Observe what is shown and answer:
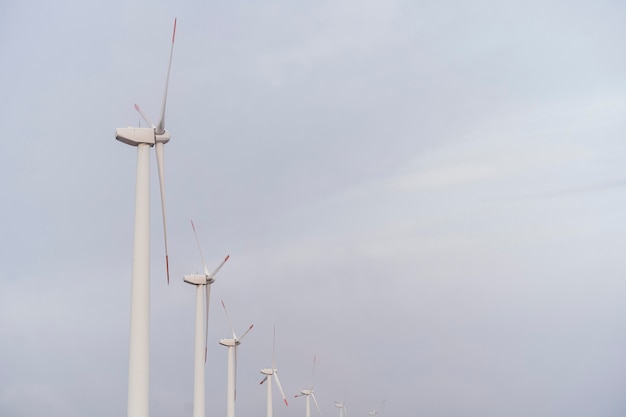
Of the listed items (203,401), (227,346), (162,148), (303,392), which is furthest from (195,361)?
(303,392)

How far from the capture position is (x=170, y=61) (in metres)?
58.6

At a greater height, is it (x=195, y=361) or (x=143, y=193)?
(x=143, y=193)

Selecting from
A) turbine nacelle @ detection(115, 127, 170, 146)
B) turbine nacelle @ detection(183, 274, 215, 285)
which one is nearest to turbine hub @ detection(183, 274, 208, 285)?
turbine nacelle @ detection(183, 274, 215, 285)

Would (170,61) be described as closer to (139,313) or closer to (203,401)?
(139,313)

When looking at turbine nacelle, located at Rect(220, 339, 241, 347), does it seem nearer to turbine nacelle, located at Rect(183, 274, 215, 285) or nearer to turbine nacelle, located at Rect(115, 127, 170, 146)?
turbine nacelle, located at Rect(183, 274, 215, 285)

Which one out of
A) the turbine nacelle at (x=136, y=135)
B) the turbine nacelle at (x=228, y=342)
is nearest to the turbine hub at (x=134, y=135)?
→ the turbine nacelle at (x=136, y=135)

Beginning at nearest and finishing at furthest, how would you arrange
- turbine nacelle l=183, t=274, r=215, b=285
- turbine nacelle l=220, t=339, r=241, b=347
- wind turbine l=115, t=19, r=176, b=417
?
wind turbine l=115, t=19, r=176, b=417, turbine nacelle l=183, t=274, r=215, b=285, turbine nacelle l=220, t=339, r=241, b=347

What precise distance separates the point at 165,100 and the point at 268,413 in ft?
274

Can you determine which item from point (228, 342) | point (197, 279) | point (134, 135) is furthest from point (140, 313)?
point (228, 342)

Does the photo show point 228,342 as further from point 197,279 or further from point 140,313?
point 140,313

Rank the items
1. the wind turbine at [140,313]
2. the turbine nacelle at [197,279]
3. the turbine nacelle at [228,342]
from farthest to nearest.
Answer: the turbine nacelle at [228,342] < the turbine nacelle at [197,279] < the wind turbine at [140,313]

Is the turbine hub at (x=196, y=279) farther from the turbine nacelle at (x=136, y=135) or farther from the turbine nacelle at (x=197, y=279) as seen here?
the turbine nacelle at (x=136, y=135)

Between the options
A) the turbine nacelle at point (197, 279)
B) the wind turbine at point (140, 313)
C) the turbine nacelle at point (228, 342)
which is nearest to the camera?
the wind turbine at point (140, 313)

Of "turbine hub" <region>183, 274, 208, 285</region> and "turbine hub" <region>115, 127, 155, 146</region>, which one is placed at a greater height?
"turbine hub" <region>115, 127, 155, 146</region>
